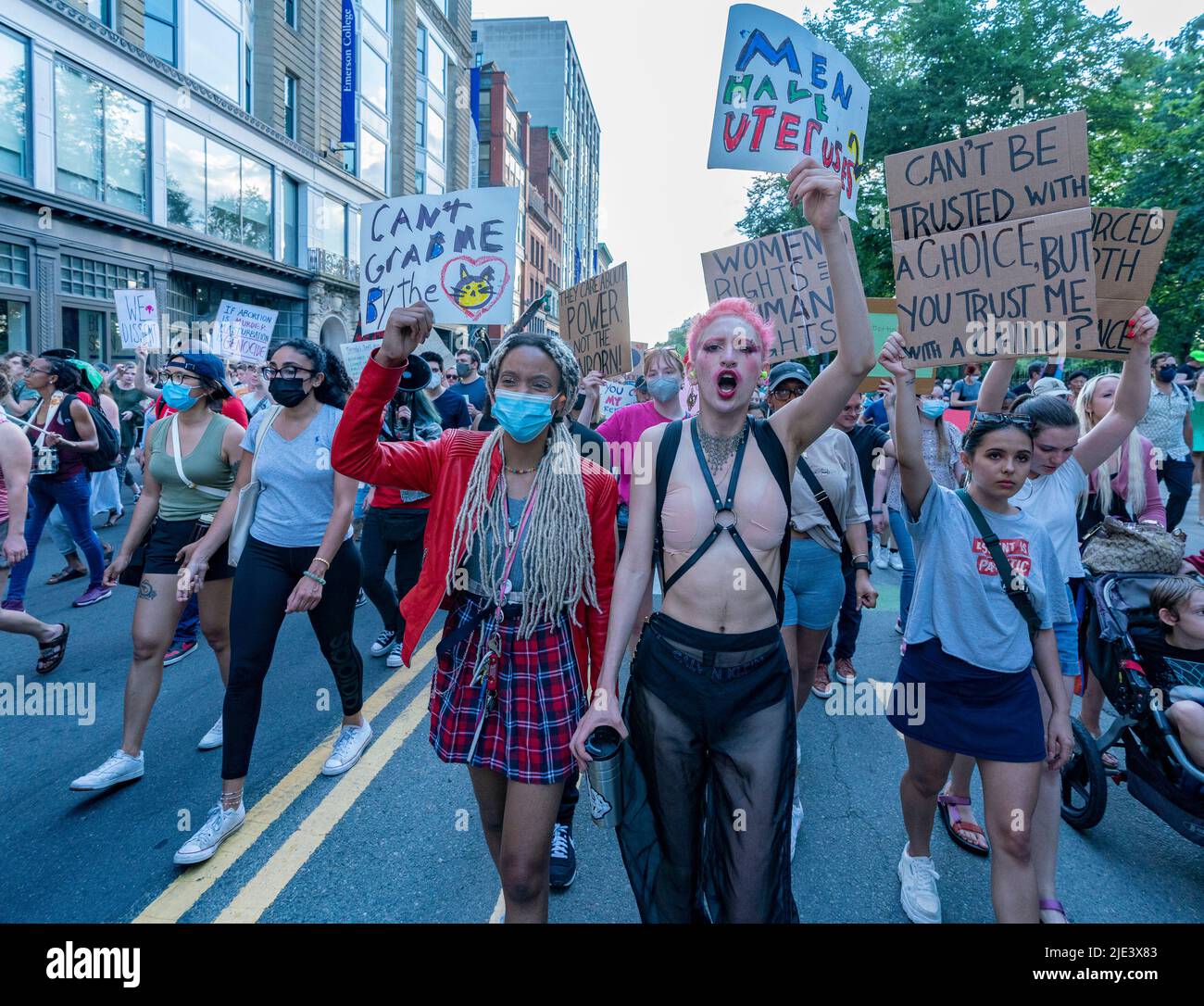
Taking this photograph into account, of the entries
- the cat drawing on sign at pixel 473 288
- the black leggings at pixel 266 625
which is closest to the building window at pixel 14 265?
the cat drawing on sign at pixel 473 288

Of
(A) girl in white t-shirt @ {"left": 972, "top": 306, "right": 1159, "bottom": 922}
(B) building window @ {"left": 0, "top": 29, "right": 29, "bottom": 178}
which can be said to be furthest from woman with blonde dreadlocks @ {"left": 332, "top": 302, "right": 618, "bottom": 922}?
(B) building window @ {"left": 0, "top": 29, "right": 29, "bottom": 178}

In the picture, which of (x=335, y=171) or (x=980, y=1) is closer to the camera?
(x=980, y=1)

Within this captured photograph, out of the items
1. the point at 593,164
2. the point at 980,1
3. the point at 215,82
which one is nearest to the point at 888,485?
the point at 215,82

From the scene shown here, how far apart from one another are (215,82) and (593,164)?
8210 cm

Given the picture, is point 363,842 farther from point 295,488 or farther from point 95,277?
point 95,277

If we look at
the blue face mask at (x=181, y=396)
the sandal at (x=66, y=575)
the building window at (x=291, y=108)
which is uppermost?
the building window at (x=291, y=108)

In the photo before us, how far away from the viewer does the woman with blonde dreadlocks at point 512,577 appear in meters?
2.32

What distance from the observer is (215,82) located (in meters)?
20.9

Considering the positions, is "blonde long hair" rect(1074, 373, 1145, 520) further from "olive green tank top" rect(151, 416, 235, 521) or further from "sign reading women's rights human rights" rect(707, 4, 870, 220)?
"olive green tank top" rect(151, 416, 235, 521)

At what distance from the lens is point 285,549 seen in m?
3.60

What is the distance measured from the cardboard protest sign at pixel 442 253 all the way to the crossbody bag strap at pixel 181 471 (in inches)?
64.0

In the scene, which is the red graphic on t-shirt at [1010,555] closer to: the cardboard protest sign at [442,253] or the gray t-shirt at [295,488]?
the gray t-shirt at [295,488]
